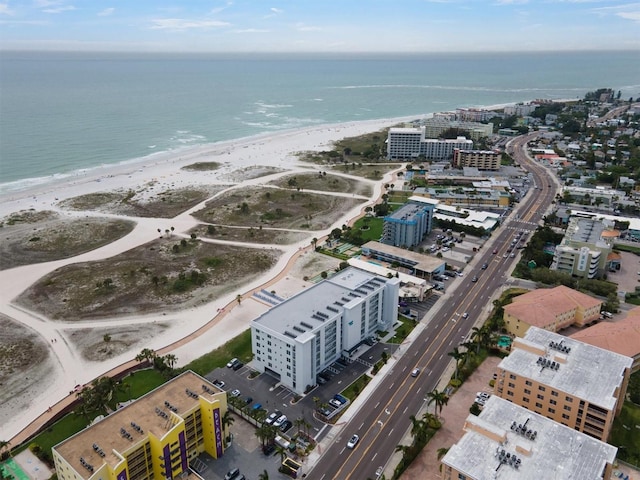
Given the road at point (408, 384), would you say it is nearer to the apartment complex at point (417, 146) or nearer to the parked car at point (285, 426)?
the parked car at point (285, 426)

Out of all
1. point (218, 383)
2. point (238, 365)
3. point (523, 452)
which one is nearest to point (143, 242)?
point (238, 365)

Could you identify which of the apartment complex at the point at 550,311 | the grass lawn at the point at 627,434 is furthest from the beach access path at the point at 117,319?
the grass lawn at the point at 627,434

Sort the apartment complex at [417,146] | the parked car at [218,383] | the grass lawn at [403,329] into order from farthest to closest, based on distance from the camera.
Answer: the apartment complex at [417,146] < the grass lawn at [403,329] < the parked car at [218,383]

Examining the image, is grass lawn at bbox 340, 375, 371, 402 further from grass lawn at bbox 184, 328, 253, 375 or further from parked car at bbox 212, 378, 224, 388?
parked car at bbox 212, 378, 224, 388

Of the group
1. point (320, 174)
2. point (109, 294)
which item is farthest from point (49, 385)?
point (320, 174)

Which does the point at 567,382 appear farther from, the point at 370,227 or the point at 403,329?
the point at 370,227

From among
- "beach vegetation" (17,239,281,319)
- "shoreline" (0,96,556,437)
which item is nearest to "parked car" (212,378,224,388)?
"shoreline" (0,96,556,437)
